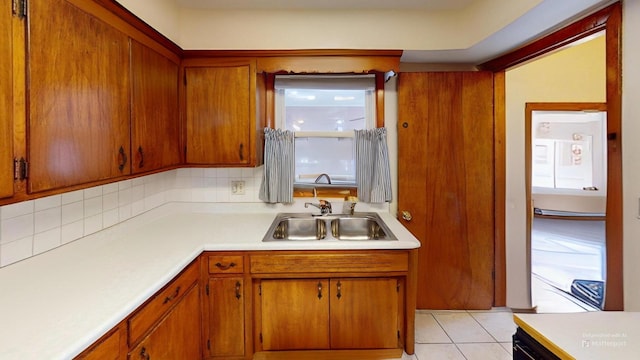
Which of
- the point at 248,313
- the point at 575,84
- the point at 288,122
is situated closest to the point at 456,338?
the point at 248,313

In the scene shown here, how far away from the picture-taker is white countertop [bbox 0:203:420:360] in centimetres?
89

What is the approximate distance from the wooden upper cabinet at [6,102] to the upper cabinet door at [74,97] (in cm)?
6

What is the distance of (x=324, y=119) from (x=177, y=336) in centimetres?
183

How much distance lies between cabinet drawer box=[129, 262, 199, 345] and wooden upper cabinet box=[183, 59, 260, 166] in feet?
2.80

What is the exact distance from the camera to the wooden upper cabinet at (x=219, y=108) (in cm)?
216

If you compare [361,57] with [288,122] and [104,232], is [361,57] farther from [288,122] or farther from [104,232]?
[104,232]

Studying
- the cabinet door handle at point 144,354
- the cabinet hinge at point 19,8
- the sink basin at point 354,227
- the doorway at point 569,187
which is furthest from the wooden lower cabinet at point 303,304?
the doorway at point 569,187

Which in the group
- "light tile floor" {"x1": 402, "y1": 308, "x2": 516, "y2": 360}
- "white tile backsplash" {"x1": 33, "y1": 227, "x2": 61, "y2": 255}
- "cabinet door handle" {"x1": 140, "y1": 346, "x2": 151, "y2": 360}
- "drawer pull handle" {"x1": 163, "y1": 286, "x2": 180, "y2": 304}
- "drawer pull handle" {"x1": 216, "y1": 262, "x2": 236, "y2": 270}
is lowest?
"light tile floor" {"x1": 402, "y1": 308, "x2": 516, "y2": 360}

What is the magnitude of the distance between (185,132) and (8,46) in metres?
1.21

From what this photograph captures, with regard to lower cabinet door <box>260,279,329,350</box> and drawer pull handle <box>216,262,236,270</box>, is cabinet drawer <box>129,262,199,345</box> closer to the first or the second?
drawer pull handle <box>216,262,236,270</box>

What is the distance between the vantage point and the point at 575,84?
2.59 m

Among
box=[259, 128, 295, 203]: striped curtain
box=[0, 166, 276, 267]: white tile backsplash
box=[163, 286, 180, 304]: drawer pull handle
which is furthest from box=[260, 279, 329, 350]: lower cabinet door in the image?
box=[0, 166, 276, 267]: white tile backsplash

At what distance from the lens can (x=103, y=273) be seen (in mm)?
1300

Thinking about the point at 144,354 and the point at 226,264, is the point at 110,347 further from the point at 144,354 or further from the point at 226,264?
the point at 226,264
